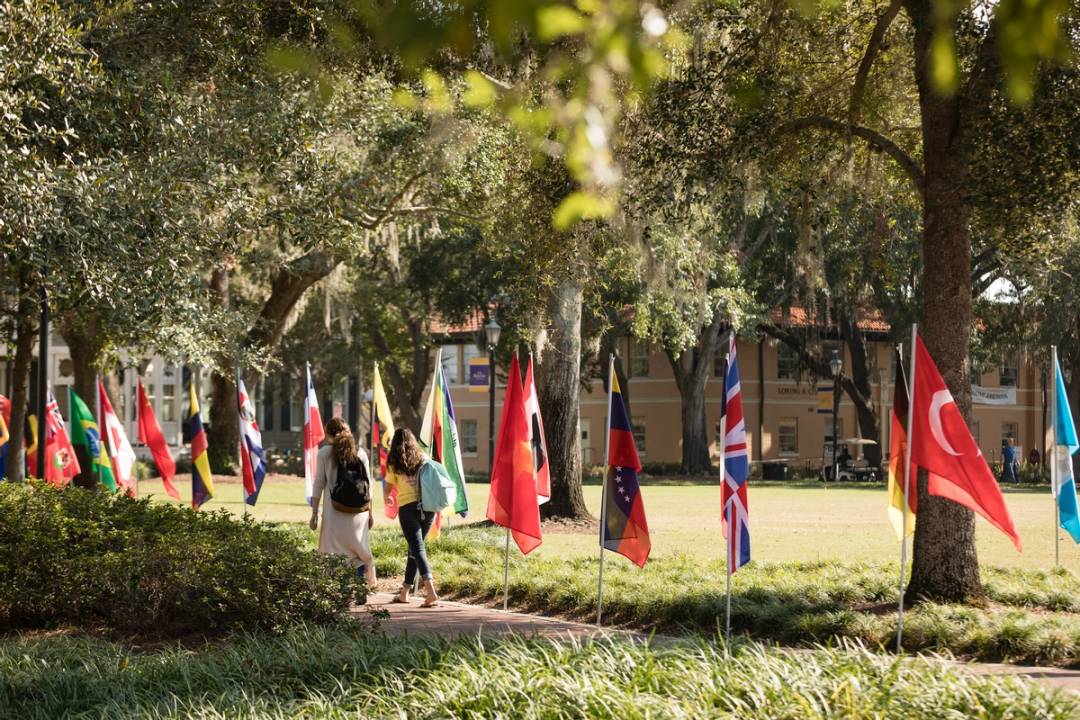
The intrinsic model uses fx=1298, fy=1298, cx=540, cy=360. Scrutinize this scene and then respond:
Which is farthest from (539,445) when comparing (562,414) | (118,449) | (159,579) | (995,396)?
(995,396)

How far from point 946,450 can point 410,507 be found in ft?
17.4

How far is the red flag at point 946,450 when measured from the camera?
8773 millimetres

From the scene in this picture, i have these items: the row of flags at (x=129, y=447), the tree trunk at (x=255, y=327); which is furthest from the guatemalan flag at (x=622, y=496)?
the tree trunk at (x=255, y=327)

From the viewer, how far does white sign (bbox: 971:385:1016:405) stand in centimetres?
6100

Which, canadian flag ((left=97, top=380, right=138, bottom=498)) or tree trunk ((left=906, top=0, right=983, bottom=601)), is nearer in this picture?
tree trunk ((left=906, top=0, right=983, bottom=601))

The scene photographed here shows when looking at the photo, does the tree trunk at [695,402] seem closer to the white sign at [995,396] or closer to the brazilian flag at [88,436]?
the white sign at [995,396]

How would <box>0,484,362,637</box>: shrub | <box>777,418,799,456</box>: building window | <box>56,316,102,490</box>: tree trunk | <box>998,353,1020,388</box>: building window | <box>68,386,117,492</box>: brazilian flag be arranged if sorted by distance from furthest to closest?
1. <box>998,353,1020,388</box>: building window
2. <box>777,418,799,456</box>: building window
3. <box>56,316,102,490</box>: tree trunk
4. <box>68,386,117,492</box>: brazilian flag
5. <box>0,484,362,637</box>: shrub

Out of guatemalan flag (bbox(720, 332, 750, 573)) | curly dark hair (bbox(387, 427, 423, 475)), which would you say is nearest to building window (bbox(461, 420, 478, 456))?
curly dark hair (bbox(387, 427, 423, 475))

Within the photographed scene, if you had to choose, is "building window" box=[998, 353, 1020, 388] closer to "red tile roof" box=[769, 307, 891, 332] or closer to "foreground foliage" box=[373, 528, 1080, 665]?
"red tile roof" box=[769, 307, 891, 332]

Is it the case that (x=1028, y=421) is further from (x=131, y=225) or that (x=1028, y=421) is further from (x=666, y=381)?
(x=131, y=225)

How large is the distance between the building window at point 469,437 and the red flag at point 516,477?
50.9 m

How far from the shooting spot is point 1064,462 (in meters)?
13.9

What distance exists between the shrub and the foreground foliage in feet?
9.59

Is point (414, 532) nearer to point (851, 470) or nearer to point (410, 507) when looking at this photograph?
point (410, 507)
